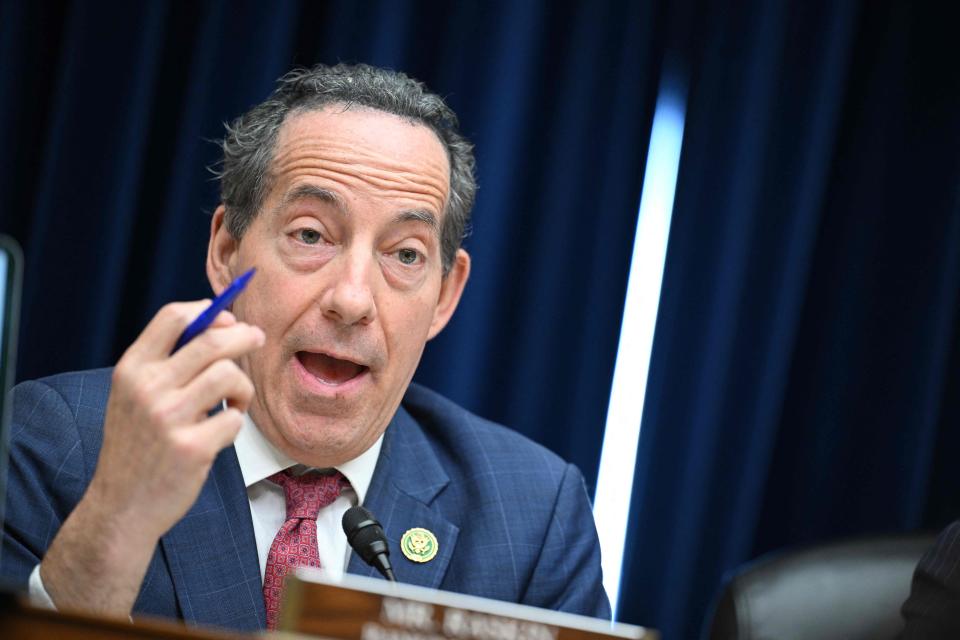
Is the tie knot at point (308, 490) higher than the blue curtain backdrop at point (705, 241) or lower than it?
lower

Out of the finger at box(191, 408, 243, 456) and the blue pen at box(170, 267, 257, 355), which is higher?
the blue pen at box(170, 267, 257, 355)

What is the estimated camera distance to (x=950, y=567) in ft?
5.58

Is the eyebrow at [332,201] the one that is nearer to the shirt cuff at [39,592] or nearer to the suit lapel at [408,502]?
the suit lapel at [408,502]

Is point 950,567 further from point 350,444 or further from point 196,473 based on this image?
point 196,473

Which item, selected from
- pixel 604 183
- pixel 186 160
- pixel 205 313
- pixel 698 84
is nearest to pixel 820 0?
pixel 698 84

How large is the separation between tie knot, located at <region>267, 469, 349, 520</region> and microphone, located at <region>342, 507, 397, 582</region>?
0.38 m

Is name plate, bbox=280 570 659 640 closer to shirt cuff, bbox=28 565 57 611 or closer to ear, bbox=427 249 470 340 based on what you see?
shirt cuff, bbox=28 565 57 611

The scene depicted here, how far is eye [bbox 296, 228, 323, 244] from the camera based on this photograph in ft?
6.14

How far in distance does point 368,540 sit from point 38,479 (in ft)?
1.93

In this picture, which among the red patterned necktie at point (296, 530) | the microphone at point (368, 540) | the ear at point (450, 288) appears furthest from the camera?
the ear at point (450, 288)

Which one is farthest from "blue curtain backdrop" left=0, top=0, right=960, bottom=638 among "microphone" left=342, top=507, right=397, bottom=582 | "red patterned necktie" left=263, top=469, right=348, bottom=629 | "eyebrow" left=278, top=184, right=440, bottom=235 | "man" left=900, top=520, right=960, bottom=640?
"microphone" left=342, top=507, right=397, bottom=582

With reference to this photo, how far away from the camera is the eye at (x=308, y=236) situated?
187 centimetres

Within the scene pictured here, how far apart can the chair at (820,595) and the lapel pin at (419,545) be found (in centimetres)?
47

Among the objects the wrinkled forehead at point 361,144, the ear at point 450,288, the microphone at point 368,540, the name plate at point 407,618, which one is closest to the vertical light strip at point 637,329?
the ear at point 450,288
